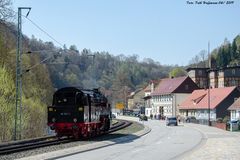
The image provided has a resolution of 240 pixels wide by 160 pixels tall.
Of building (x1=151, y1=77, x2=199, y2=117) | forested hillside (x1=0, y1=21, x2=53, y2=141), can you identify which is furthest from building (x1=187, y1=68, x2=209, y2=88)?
forested hillside (x1=0, y1=21, x2=53, y2=141)

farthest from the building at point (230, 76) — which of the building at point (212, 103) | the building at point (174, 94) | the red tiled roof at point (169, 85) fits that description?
the building at point (212, 103)

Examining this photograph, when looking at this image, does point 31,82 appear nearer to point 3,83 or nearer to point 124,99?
point 3,83

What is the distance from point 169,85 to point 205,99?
27898mm

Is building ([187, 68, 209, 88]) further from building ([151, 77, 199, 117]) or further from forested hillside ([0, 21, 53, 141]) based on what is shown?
forested hillside ([0, 21, 53, 141])

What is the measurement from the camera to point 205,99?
10831 centimetres

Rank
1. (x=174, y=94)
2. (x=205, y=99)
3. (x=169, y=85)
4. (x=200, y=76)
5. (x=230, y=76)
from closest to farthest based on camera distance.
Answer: (x=205, y=99) < (x=174, y=94) < (x=169, y=85) < (x=230, y=76) < (x=200, y=76)

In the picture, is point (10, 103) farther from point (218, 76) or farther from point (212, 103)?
point (218, 76)

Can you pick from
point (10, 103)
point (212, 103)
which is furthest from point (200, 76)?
point (10, 103)

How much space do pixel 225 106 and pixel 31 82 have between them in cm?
4680

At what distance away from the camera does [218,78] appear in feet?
490

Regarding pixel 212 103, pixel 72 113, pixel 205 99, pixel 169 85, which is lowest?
pixel 212 103

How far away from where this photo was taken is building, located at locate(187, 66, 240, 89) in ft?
470

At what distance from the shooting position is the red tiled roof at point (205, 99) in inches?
3969

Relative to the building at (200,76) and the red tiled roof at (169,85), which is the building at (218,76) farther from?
the red tiled roof at (169,85)
